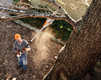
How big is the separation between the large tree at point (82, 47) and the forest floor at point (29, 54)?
1739 mm

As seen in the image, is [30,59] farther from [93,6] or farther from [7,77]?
[93,6]

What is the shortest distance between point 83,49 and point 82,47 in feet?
0.20

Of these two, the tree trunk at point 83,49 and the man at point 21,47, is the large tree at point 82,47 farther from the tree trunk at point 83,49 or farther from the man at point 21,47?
the man at point 21,47

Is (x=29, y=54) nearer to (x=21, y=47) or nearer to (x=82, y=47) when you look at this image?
(x=21, y=47)

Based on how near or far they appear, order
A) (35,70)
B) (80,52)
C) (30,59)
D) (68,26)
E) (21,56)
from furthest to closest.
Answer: (68,26) < (30,59) < (35,70) < (21,56) < (80,52)

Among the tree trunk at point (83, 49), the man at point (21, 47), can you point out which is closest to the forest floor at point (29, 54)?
the man at point (21, 47)

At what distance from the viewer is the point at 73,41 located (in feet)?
8.30

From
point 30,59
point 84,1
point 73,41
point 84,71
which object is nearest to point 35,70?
point 30,59

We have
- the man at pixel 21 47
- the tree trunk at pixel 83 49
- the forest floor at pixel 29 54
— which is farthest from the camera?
the forest floor at pixel 29 54

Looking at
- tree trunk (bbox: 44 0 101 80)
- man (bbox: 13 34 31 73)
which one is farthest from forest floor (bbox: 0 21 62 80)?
tree trunk (bbox: 44 0 101 80)

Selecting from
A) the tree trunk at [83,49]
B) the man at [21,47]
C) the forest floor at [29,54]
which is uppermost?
the tree trunk at [83,49]

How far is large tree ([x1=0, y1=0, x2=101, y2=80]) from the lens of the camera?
1.95m

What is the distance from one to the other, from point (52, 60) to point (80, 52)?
131 inches

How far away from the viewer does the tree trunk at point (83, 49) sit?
1947mm
